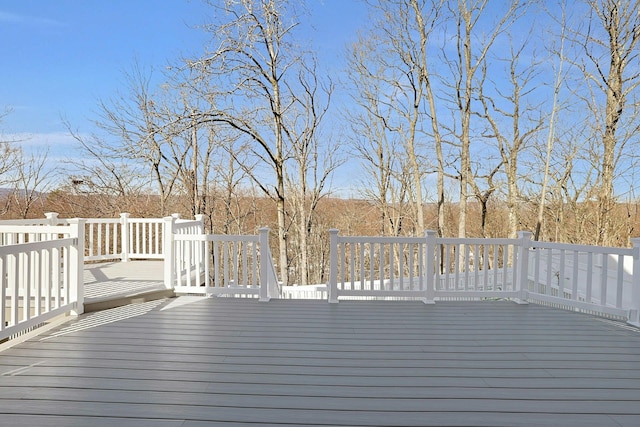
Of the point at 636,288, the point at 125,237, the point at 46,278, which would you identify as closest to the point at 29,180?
the point at 125,237

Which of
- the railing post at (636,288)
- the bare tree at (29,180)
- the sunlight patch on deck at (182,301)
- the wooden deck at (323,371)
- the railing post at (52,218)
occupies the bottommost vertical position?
the sunlight patch on deck at (182,301)

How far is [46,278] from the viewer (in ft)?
12.6

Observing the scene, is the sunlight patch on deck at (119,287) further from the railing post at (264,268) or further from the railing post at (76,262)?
the railing post at (264,268)

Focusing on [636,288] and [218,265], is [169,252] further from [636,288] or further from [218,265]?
[636,288]

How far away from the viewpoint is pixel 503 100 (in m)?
12.4

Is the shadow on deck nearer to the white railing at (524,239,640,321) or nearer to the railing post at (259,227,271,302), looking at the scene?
Result: the railing post at (259,227,271,302)

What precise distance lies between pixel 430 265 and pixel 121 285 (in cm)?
430

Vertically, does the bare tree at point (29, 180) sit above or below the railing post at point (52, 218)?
above

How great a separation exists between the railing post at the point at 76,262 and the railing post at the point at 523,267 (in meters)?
5.08

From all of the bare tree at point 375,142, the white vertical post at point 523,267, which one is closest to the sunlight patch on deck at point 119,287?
the white vertical post at point 523,267

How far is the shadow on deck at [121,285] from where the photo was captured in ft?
15.9

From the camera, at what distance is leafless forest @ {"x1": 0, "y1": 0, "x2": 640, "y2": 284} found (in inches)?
412

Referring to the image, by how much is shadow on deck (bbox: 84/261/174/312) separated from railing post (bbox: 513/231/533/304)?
4.62 m

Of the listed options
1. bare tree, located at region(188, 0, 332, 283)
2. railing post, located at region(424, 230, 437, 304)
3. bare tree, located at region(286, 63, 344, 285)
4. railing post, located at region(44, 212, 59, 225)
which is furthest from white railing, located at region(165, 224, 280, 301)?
bare tree, located at region(286, 63, 344, 285)
